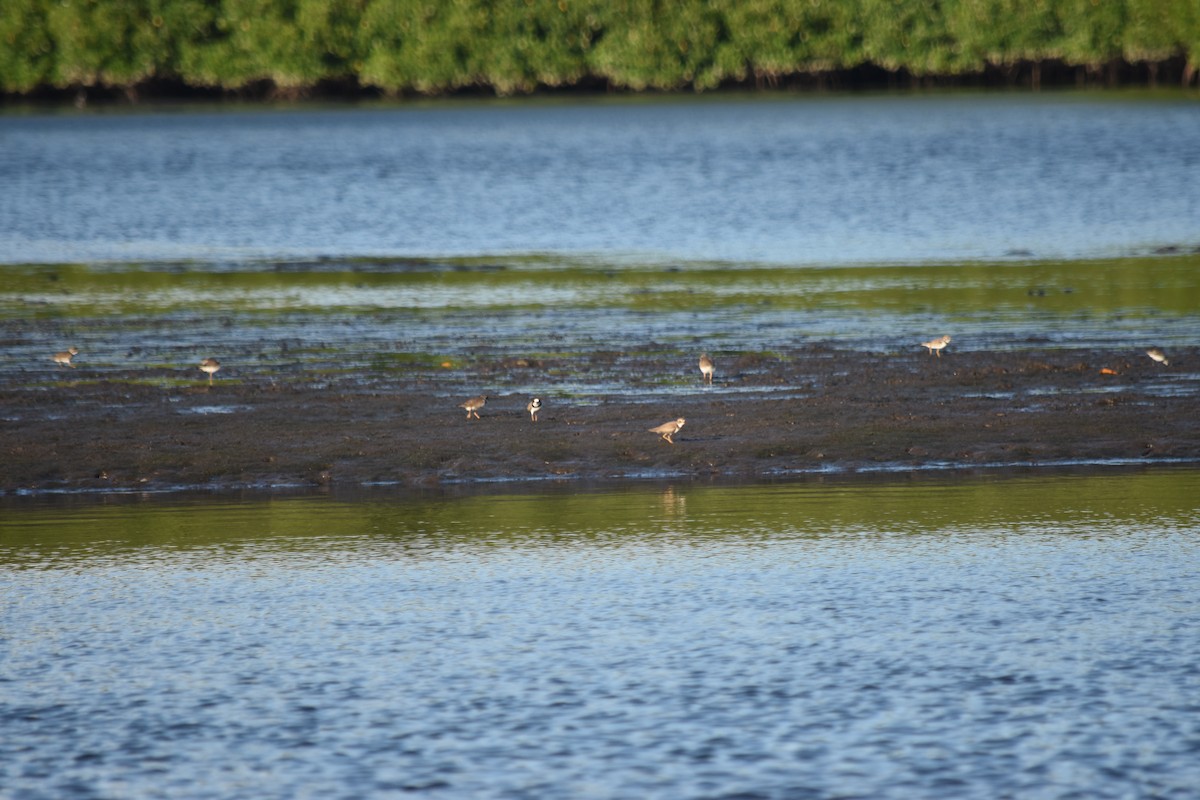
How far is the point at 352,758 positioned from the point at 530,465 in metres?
6.29

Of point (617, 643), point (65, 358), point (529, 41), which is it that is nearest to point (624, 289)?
point (65, 358)

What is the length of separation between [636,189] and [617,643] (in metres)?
35.3

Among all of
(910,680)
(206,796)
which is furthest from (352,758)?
(910,680)

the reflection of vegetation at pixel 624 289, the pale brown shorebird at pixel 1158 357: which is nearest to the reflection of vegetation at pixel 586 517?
the pale brown shorebird at pixel 1158 357

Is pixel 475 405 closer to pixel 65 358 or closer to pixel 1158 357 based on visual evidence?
pixel 65 358

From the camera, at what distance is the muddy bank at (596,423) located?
47.2 feet

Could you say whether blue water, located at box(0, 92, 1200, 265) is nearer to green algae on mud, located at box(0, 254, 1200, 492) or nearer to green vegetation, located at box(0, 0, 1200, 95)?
green algae on mud, located at box(0, 254, 1200, 492)

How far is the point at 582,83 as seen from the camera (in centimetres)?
11719

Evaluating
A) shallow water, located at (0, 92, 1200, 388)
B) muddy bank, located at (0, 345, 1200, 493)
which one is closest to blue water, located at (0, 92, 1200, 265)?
shallow water, located at (0, 92, 1200, 388)

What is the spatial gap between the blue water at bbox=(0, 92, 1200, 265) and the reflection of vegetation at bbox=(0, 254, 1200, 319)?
201 cm

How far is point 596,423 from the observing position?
15492mm

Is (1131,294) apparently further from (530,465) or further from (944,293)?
(530,465)

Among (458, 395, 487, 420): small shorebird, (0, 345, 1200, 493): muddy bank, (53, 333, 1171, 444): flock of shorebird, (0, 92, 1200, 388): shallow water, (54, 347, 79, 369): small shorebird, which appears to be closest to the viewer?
(0, 345, 1200, 493): muddy bank

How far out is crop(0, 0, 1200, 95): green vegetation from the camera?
105 metres
